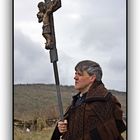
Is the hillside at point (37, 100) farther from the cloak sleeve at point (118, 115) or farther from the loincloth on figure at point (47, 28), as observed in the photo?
the loincloth on figure at point (47, 28)

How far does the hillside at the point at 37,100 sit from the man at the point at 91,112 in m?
0.03

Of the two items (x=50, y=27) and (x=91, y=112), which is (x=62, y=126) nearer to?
(x=91, y=112)

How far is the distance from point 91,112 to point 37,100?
0.22 metres

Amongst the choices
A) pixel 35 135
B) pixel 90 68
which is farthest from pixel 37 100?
pixel 90 68

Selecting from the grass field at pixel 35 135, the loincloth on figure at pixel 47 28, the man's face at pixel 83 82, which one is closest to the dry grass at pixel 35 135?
the grass field at pixel 35 135

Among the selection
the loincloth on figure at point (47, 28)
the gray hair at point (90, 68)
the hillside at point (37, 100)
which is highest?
the loincloth on figure at point (47, 28)

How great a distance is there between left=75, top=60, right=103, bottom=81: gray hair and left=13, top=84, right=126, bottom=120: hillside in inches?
3.2

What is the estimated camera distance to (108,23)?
1306 mm

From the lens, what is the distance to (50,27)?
1.29 m

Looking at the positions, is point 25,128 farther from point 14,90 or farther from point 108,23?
point 108,23

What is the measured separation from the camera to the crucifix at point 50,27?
1.29 metres

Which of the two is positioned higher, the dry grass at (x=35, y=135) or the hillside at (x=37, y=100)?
the hillside at (x=37, y=100)

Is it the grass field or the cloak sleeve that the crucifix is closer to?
the grass field

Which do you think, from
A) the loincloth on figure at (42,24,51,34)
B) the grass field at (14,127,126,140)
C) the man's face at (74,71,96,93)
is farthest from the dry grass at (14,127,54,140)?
the loincloth on figure at (42,24,51,34)
